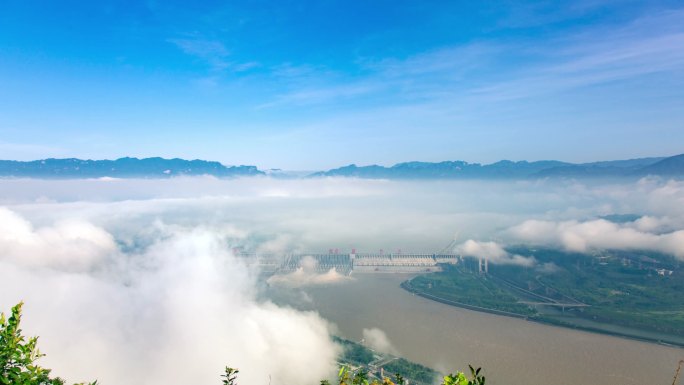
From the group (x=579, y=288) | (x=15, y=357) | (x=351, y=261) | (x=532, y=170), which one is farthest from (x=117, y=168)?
(x=532, y=170)

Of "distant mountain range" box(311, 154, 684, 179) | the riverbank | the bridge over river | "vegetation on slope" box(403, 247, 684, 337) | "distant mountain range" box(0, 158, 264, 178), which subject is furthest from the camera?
"distant mountain range" box(311, 154, 684, 179)

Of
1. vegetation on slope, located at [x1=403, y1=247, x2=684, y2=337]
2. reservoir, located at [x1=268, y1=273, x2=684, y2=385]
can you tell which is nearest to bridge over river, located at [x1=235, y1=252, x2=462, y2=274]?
vegetation on slope, located at [x1=403, y1=247, x2=684, y2=337]

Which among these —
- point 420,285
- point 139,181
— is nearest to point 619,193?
point 420,285

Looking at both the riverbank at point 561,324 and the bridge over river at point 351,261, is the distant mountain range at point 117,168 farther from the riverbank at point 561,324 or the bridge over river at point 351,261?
the riverbank at point 561,324

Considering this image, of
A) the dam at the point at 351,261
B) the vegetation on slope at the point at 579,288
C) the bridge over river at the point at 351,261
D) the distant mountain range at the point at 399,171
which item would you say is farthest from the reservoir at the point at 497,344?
the distant mountain range at the point at 399,171

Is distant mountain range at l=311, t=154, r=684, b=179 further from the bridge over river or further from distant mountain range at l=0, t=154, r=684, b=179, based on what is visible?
the bridge over river
